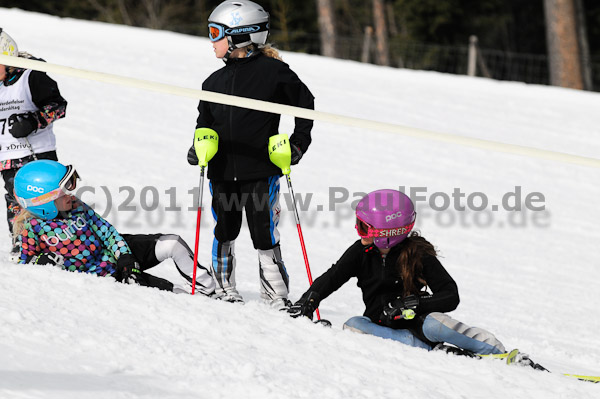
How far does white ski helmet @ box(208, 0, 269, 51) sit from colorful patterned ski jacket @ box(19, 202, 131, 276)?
1272mm

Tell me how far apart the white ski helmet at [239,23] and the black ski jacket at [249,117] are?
0.39 feet

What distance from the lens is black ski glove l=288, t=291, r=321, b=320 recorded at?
166 inches

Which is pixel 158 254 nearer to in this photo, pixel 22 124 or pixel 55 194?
pixel 55 194

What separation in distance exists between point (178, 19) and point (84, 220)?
2958cm

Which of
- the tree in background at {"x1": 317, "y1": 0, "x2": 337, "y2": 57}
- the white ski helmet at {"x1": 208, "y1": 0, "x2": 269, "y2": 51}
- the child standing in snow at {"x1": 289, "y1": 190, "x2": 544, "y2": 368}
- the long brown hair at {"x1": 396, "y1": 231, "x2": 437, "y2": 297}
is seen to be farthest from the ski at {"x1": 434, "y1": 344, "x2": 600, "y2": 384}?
the tree in background at {"x1": 317, "y1": 0, "x2": 337, "y2": 57}

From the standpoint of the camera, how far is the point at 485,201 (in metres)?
9.88

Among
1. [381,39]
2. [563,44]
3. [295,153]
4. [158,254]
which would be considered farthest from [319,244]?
[381,39]

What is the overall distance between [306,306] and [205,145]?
1.07 m

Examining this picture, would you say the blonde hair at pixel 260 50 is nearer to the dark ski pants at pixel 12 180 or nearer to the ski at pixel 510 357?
the dark ski pants at pixel 12 180

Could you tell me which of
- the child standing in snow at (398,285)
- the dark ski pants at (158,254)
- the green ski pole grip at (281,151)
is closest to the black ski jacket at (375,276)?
the child standing in snow at (398,285)

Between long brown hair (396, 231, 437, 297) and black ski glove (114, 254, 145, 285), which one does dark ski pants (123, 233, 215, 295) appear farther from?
long brown hair (396, 231, 437, 297)

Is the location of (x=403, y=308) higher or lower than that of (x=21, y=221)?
Result: lower

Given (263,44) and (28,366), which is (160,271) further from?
(28,366)

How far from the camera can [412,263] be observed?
428cm
